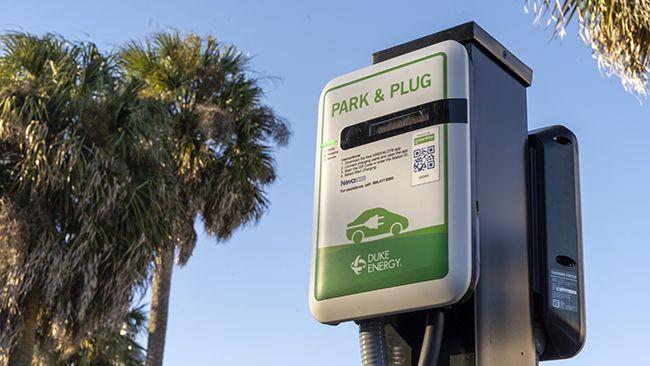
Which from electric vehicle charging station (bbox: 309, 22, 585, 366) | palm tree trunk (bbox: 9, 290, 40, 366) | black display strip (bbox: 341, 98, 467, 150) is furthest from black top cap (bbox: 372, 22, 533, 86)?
palm tree trunk (bbox: 9, 290, 40, 366)

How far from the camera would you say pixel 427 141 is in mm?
1637

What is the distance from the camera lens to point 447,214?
1561mm

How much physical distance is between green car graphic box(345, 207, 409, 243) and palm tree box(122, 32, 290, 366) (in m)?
12.4

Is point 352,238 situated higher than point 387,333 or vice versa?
point 352,238

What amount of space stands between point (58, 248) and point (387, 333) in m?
9.20

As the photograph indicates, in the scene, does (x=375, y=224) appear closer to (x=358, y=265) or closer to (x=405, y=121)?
(x=358, y=265)

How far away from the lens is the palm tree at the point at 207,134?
14477 mm

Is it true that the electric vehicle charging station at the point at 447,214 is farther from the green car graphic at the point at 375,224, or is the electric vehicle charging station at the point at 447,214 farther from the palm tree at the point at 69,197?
the palm tree at the point at 69,197

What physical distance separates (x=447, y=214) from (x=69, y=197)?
944 centimetres

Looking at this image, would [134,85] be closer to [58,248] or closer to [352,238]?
[58,248]

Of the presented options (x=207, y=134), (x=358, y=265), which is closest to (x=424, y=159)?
(x=358, y=265)

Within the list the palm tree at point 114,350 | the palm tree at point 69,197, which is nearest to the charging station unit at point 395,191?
the palm tree at point 69,197

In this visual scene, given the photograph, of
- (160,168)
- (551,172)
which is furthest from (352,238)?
(160,168)

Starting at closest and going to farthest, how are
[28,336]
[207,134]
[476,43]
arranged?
[476,43]
[28,336]
[207,134]
